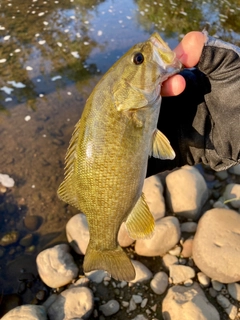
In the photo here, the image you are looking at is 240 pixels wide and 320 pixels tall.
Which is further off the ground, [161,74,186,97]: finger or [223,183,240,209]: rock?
[161,74,186,97]: finger

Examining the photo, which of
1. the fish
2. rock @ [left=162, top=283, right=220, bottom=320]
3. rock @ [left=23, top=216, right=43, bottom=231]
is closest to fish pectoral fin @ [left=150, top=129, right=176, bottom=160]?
the fish

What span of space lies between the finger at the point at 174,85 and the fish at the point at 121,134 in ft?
0.17

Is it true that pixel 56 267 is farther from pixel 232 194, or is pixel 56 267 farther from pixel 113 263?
pixel 232 194

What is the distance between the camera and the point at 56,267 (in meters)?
4.13

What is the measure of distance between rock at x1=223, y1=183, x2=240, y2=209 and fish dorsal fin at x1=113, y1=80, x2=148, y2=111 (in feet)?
10.9

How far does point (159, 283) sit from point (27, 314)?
1.61 meters

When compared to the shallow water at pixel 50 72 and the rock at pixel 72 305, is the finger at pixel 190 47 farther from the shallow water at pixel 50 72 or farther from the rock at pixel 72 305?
the shallow water at pixel 50 72

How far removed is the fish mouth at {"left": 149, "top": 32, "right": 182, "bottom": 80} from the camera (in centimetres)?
203

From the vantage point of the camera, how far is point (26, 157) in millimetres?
5891

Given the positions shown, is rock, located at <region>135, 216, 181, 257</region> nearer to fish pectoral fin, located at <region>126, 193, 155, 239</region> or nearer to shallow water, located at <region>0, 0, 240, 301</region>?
shallow water, located at <region>0, 0, 240, 301</region>

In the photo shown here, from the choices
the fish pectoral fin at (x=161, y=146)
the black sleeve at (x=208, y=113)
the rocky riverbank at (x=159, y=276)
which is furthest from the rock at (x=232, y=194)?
the fish pectoral fin at (x=161, y=146)

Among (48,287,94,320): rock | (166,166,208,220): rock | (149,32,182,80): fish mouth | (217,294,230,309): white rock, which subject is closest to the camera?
(149,32,182,80): fish mouth

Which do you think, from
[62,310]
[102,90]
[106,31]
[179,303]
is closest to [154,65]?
[102,90]

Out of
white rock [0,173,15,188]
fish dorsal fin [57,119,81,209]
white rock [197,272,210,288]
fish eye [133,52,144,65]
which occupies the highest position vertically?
fish eye [133,52,144,65]
